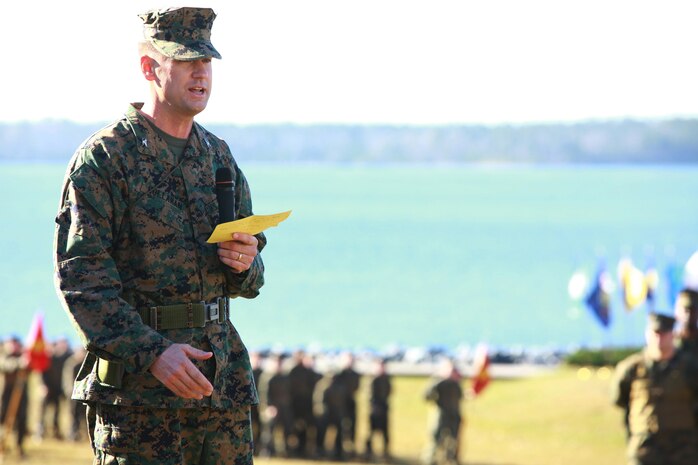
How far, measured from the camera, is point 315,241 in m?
150

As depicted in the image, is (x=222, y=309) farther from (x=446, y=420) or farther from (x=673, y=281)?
(x=673, y=281)

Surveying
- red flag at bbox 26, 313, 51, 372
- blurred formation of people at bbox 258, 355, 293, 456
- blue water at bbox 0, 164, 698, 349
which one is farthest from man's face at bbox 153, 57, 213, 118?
blue water at bbox 0, 164, 698, 349

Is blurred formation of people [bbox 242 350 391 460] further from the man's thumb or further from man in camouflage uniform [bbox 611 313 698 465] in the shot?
the man's thumb

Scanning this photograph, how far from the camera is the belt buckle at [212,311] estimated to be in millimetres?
4254

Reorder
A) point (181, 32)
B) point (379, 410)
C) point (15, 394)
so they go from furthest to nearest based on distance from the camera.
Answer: point (379, 410) → point (15, 394) → point (181, 32)

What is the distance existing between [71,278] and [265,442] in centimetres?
1891

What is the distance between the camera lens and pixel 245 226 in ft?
13.7

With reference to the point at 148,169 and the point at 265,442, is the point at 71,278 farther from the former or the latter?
the point at 265,442

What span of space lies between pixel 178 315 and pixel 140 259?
21 cm

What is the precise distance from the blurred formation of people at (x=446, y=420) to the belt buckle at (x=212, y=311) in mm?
16796

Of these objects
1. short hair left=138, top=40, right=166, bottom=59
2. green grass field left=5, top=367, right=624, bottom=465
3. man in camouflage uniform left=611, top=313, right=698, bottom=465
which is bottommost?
green grass field left=5, top=367, right=624, bottom=465

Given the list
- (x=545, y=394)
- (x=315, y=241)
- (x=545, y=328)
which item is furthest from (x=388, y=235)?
(x=545, y=394)

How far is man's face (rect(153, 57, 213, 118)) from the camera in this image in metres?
4.21

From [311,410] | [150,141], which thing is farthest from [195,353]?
[311,410]
